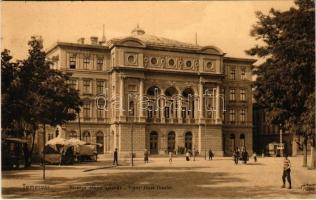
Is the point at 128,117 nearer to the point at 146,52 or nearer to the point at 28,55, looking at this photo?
the point at 146,52

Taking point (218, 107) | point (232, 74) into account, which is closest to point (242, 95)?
point (232, 74)

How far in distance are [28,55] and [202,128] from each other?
41473 mm

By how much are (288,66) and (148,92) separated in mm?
40812

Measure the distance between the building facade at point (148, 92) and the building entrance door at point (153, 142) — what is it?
128mm

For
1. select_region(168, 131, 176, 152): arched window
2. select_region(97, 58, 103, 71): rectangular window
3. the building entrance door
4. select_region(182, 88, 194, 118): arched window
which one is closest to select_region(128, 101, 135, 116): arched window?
the building entrance door

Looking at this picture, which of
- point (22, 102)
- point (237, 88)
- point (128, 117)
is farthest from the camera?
point (237, 88)

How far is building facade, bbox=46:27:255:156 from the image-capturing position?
62.5 m

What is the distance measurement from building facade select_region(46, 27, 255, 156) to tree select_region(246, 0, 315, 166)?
103ft

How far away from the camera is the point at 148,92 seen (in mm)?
66188

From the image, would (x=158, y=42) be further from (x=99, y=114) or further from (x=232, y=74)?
(x=232, y=74)

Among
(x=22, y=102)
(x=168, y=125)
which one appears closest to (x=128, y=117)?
(x=168, y=125)

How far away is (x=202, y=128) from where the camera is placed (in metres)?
67.8

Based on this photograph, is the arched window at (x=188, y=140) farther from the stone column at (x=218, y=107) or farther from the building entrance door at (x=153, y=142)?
the building entrance door at (x=153, y=142)

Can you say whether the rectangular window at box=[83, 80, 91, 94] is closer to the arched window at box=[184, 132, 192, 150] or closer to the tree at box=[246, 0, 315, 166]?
A: the arched window at box=[184, 132, 192, 150]
